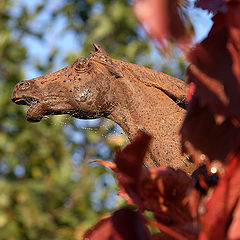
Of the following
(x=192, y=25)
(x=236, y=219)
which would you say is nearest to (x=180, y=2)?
(x=192, y=25)

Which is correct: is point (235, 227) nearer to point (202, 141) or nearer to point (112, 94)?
point (202, 141)

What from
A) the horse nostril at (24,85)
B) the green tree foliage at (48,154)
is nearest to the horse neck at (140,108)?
the horse nostril at (24,85)

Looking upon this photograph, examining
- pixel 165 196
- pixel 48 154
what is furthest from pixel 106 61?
pixel 48 154

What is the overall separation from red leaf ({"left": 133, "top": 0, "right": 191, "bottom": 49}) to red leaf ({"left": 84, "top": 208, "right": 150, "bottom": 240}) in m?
0.11

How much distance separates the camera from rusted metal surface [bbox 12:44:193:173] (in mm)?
1152

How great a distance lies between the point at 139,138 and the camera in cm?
34

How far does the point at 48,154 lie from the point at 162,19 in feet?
10.6

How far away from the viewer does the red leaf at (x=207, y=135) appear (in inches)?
13.2

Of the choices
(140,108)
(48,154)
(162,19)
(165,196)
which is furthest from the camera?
(48,154)

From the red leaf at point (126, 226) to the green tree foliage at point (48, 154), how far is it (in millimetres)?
2648

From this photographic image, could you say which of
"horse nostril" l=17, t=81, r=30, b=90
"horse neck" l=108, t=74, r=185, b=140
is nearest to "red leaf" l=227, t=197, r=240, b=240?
"horse neck" l=108, t=74, r=185, b=140

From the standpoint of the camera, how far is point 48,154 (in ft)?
11.3

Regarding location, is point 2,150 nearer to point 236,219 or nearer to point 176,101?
point 176,101

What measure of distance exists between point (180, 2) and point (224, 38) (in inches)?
2.0
